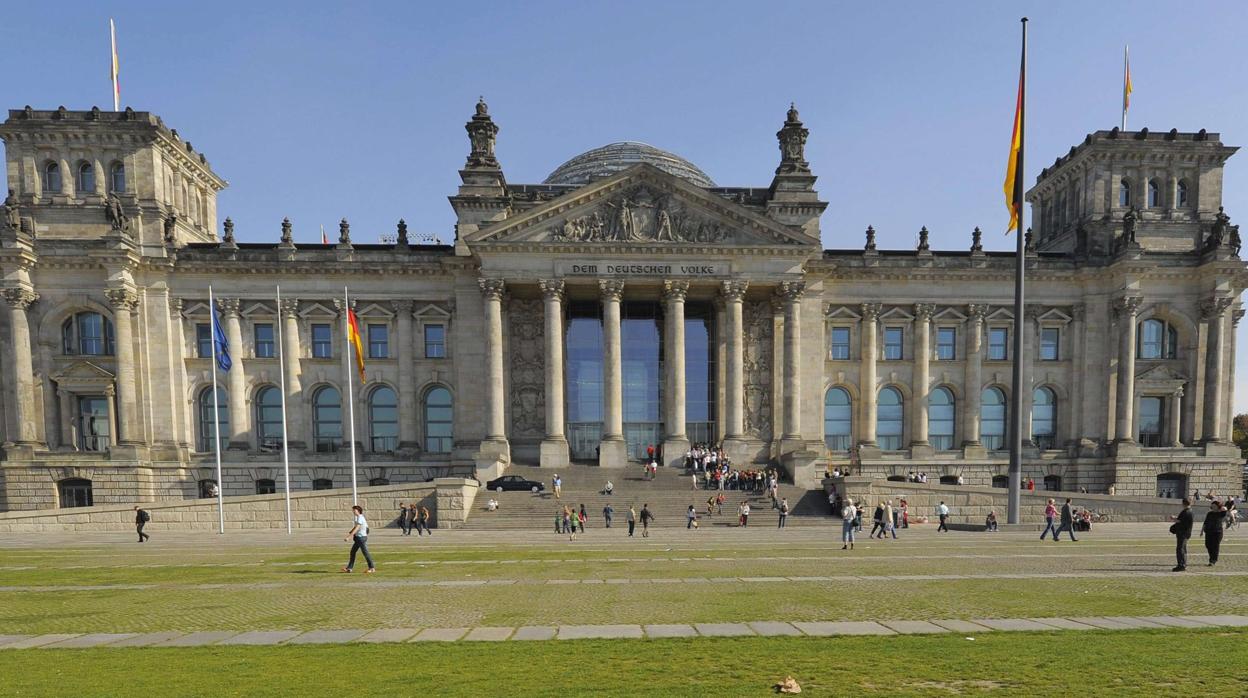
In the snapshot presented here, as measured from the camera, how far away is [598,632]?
391 inches

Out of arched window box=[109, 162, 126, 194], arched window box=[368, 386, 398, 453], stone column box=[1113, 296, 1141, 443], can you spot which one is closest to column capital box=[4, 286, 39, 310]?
arched window box=[109, 162, 126, 194]

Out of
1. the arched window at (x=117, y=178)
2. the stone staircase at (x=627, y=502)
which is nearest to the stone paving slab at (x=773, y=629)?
the stone staircase at (x=627, y=502)

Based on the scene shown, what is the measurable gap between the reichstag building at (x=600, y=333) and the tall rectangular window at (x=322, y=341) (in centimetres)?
23

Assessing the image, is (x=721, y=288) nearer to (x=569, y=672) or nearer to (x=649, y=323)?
(x=649, y=323)

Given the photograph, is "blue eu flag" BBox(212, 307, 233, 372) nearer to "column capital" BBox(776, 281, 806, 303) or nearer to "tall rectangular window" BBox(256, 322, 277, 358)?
"tall rectangular window" BBox(256, 322, 277, 358)

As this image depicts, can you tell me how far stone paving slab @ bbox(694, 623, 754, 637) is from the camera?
31.7 feet

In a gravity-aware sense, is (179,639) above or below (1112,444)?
above

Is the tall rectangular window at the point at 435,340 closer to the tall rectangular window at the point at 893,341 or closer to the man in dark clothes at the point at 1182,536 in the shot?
the tall rectangular window at the point at 893,341

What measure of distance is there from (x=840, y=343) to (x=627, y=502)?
902 inches

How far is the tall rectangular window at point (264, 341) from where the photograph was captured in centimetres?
4569

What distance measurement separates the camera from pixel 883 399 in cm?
4809

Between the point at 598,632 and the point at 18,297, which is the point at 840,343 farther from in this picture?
the point at 18,297

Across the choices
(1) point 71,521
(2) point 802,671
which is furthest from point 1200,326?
(1) point 71,521

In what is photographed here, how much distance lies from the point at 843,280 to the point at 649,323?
15.4m
